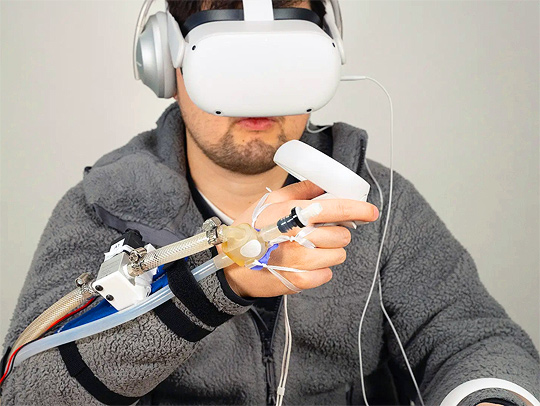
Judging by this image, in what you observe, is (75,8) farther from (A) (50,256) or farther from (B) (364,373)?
(B) (364,373)

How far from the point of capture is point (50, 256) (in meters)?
1.08

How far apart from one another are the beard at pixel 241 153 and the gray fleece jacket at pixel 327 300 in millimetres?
77

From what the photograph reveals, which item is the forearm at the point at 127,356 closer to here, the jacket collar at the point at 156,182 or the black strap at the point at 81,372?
the black strap at the point at 81,372

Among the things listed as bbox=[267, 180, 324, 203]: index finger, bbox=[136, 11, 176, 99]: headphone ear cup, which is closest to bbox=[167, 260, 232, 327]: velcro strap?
bbox=[267, 180, 324, 203]: index finger

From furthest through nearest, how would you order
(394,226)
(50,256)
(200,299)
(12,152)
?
(12,152) < (394,226) < (50,256) < (200,299)

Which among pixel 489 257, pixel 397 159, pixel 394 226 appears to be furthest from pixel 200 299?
pixel 489 257

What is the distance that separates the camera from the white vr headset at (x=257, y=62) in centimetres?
87

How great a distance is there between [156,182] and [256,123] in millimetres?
211

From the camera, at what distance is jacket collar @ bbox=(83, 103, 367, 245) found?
1.11 meters

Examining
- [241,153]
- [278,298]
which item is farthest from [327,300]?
[241,153]

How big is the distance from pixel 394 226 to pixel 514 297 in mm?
675

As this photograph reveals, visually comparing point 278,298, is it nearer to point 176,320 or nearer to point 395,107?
point 176,320

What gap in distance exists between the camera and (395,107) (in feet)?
5.14

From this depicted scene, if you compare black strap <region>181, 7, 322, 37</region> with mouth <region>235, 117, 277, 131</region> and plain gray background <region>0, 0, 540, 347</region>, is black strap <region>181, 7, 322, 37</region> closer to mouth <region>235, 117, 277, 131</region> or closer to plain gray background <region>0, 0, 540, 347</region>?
mouth <region>235, 117, 277, 131</region>
